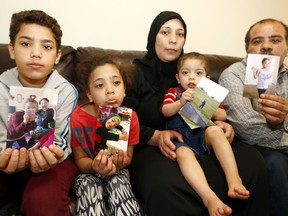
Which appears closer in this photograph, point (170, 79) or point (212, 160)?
point (212, 160)

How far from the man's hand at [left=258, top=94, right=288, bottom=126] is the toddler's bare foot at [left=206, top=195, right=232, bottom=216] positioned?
0.57 m

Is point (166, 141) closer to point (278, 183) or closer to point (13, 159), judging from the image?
point (278, 183)

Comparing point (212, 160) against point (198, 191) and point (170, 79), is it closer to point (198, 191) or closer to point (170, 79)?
point (198, 191)

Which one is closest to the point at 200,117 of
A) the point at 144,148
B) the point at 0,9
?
the point at 144,148

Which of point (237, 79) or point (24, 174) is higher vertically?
point (237, 79)

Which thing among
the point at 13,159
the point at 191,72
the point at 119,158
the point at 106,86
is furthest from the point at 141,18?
the point at 13,159

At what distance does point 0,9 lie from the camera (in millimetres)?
1734

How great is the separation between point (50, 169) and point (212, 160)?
0.74 meters

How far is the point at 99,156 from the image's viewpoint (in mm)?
995

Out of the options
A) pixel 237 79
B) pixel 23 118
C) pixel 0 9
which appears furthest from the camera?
pixel 0 9

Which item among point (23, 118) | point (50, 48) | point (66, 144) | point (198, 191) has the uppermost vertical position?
point (50, 48)

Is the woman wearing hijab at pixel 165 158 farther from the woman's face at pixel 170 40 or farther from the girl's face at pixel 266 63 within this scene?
the girl's face at pixel 266 63

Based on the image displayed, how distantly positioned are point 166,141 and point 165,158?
9 centimetres

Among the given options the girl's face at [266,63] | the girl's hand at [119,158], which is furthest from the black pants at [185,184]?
the girl's face at [266,63]
